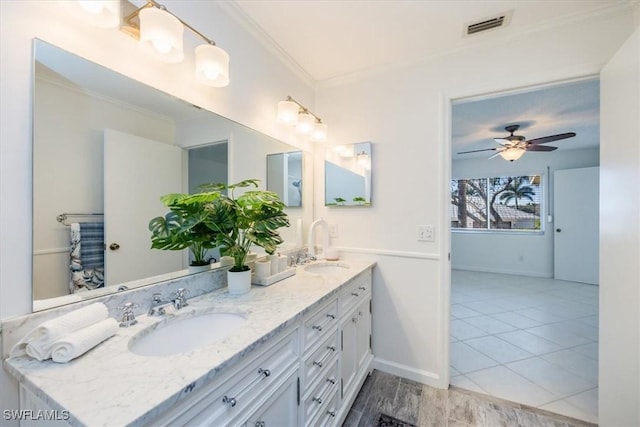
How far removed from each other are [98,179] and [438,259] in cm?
196

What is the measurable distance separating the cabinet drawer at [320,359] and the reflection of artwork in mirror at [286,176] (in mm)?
1051

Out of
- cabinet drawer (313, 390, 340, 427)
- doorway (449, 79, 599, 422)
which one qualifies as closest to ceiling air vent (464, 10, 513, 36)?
doorway (449, 79, 599, 422)

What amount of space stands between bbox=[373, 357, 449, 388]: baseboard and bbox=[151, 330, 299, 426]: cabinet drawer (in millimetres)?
1282

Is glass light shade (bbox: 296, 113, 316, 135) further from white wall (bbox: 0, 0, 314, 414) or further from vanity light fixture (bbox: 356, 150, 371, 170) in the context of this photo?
white wall (bbox: 0, 0, 314, 414)

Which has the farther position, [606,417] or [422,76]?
[422,76]

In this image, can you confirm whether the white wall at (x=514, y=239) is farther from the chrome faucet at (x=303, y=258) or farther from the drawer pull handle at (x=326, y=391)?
the drawer pull handle at (x=326, y=391)

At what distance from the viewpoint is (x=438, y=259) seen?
1.90 metres

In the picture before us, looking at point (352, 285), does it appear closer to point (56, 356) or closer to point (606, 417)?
point (56, 356)

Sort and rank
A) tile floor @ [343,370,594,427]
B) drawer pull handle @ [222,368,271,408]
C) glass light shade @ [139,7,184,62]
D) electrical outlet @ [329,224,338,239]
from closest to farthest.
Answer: drawer pull handle @ [222,368,271,408], glass light shade @ [139,7,184,62], tile floor @ [343,370,594,427], electrical outlet @ [329,224,338,239]

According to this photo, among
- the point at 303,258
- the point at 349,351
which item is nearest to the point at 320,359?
the point at 349,351

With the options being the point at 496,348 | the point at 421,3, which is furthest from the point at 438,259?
the point at 421,3

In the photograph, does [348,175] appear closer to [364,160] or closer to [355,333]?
[364,160]

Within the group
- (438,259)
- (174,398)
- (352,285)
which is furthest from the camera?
(438,259)

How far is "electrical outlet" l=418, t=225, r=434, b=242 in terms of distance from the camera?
1919 mm
